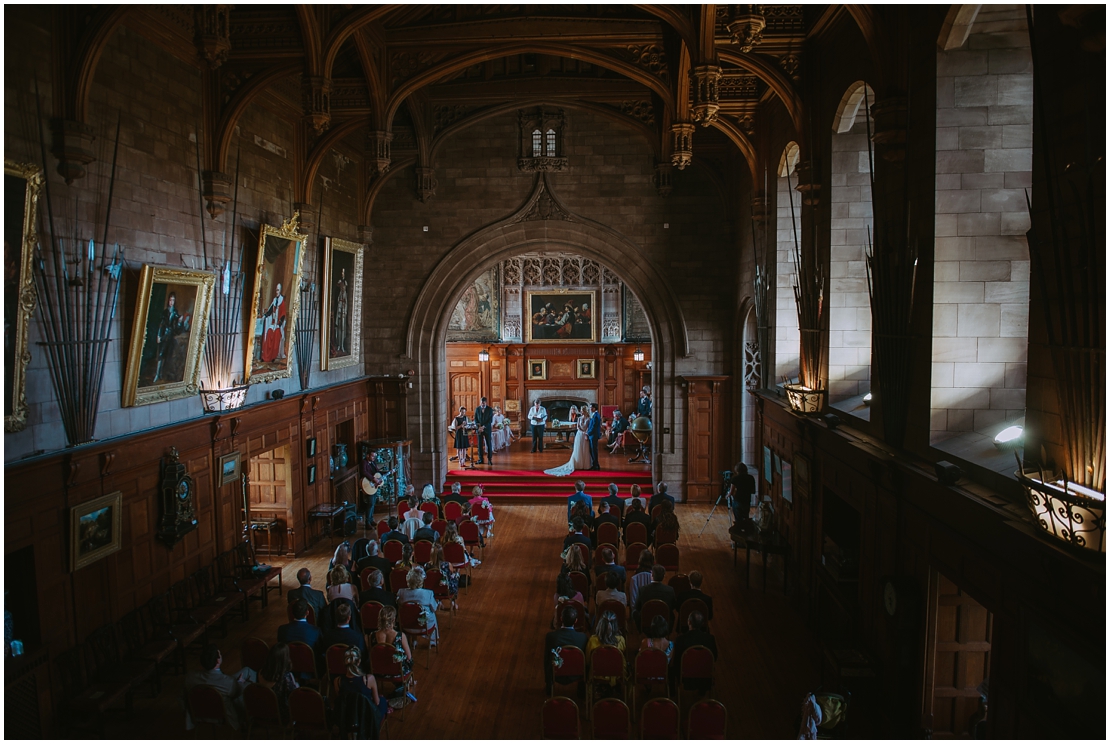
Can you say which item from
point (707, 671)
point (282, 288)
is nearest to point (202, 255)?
point (282, 288)

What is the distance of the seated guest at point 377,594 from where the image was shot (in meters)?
8.21

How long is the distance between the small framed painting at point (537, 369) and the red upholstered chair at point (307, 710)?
16977 mm

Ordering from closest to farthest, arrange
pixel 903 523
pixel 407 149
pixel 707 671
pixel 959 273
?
pixel 959 273
pixel 903 523
pixel 707 671
pixel 407 149

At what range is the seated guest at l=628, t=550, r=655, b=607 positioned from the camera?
881 cm

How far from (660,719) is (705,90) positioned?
7089 mm

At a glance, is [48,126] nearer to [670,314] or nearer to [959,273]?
[959,273]

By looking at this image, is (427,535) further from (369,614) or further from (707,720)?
(707,720)

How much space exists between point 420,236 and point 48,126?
9.84 m

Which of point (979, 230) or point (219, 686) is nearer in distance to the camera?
point (979, 230)

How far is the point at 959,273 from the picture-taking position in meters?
5.90

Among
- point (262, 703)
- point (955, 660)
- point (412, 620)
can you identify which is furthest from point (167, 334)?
point (955, 660)

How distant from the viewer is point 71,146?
7074 millimetres

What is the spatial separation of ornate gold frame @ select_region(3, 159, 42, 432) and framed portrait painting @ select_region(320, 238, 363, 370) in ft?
24.2

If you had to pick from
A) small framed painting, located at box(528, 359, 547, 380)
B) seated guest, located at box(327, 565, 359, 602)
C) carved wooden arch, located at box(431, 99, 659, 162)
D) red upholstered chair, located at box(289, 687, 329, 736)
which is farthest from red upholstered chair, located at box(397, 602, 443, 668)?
small framed painting, located at box(528, 359, 547, 380)
